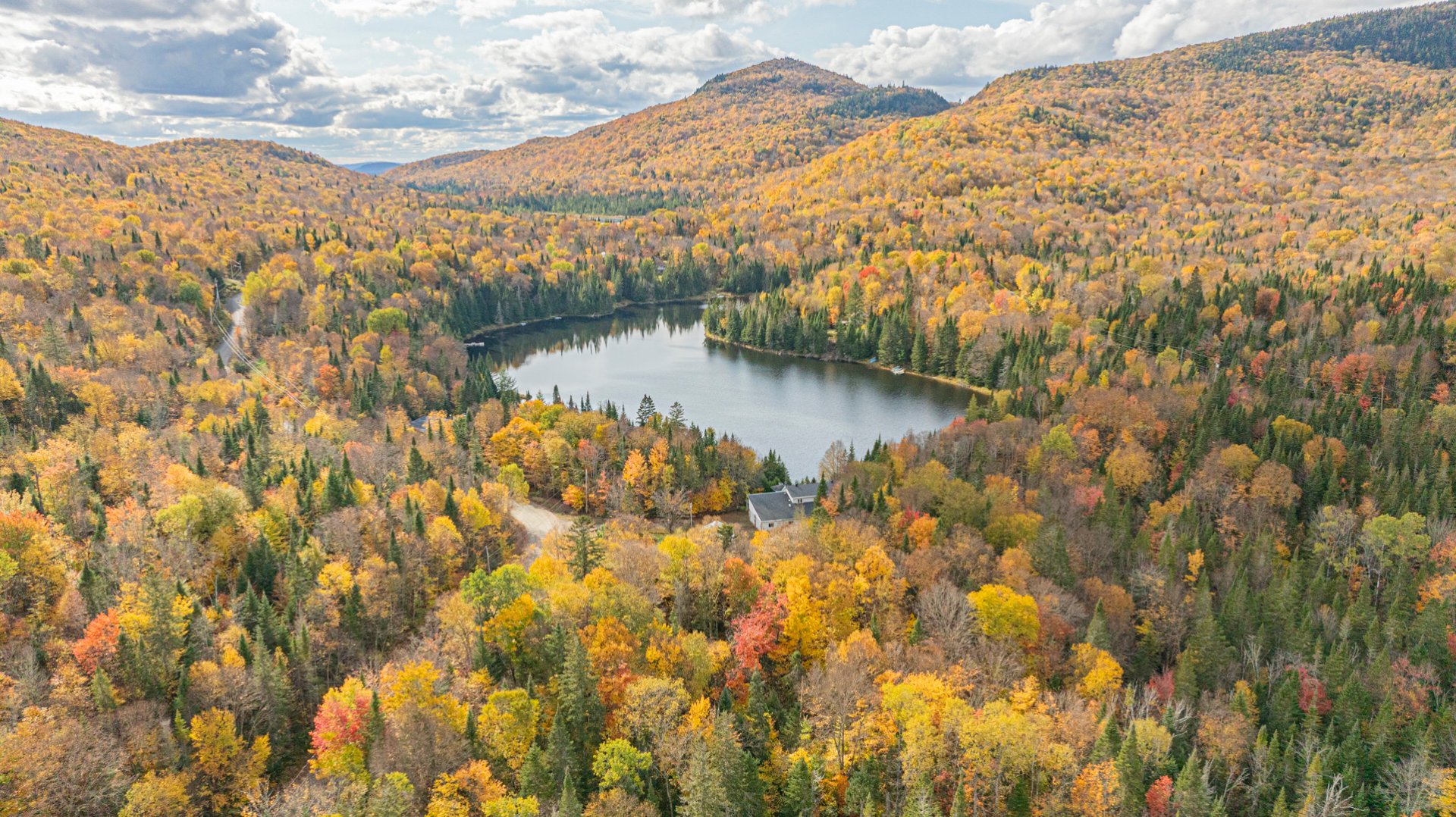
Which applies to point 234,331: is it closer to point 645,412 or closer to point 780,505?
point 645,412

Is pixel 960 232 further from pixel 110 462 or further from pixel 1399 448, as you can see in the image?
pixel 110 462

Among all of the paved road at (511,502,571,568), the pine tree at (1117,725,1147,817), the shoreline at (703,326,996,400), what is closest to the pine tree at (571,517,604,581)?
the paved road at (511,502,571,568)

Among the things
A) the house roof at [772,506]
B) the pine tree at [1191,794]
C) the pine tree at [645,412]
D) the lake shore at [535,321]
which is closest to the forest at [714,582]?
the pine tree at [1191,794]

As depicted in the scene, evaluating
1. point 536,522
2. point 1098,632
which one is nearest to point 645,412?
point 536,522

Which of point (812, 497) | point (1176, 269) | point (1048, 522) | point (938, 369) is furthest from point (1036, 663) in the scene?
point (1176, 269)

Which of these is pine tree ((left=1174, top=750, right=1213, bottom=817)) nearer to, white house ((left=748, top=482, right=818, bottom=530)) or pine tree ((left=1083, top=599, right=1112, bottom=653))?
pine tree ((left=1083, top=599, right=1112, bottom=653))

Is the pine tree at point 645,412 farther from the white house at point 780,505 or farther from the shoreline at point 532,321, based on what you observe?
the shoreline at point 532,321
